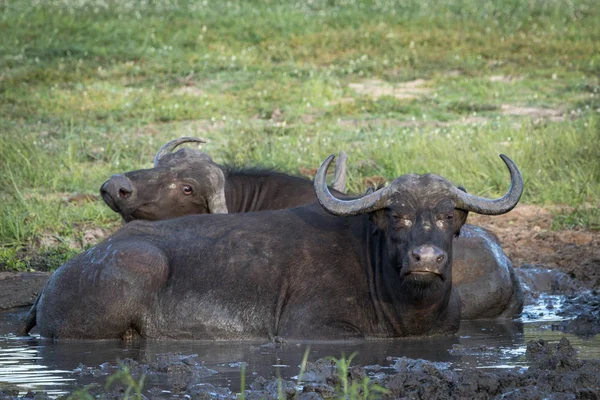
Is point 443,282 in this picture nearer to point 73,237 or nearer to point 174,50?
point 73,237

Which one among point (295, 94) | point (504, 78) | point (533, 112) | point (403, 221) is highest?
point (504, 78)

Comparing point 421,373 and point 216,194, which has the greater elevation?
point 216,194

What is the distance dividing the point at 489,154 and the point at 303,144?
2.52 meters

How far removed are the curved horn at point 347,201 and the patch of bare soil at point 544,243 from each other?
121 inches

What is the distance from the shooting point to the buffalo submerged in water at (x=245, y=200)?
8648 mm

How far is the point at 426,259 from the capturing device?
6.94m

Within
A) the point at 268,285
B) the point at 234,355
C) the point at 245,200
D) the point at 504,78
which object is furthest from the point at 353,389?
the point at 504,78

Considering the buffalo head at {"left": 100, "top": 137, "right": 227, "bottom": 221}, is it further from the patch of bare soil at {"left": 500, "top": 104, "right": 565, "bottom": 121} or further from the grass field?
the patch of bare soil at {"left": 500, "top": 104, "right": 565, "bottom": 121}

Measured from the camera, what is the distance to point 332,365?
246 inches

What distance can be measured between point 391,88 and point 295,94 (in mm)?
1667

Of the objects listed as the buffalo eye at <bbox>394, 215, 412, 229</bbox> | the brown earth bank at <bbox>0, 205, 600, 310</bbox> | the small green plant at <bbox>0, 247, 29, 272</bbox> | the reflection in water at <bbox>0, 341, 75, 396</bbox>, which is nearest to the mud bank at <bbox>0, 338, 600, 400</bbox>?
the reflection in water at <bbox>0, 341, 75, 396</bbox>

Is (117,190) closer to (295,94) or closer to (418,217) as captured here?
(418,217)

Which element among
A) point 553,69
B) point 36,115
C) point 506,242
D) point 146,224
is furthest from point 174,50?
point 146,224

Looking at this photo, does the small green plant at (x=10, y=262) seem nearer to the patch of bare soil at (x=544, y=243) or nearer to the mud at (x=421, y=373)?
the mud at (x=421, y=373)
